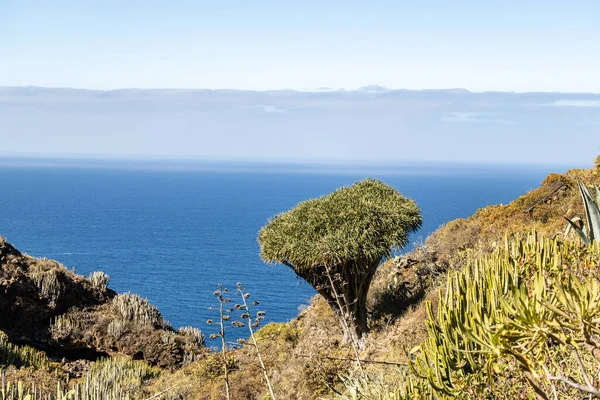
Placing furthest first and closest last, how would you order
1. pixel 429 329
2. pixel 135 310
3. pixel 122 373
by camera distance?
pixel 135 310, pixel 122 373, pixel 429 329

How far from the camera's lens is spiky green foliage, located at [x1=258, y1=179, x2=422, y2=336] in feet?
44.4

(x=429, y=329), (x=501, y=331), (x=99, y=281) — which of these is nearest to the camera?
(x=501, y=331)

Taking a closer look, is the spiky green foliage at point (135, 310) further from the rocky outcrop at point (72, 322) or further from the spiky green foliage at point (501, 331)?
the spiky green foliage at point (501, 331)

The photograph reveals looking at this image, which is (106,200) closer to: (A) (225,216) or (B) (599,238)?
(A) (225,216)

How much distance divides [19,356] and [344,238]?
10.7 meters

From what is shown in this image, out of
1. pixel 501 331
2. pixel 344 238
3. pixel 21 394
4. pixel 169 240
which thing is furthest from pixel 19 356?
pixel 169 240

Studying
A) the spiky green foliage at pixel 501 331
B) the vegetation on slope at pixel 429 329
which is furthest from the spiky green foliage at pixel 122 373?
the spiky green foliage at pixel 501 331

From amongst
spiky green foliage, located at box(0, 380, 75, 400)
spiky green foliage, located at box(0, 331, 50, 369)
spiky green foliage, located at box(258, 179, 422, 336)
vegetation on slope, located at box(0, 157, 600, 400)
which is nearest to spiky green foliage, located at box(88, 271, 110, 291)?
vegetation on slope, located at box(0, 157, 600, 400)

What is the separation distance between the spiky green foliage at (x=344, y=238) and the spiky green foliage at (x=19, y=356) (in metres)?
8.32

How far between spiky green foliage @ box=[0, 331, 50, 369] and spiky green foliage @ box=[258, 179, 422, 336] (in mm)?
8317

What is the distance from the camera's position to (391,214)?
14227mm

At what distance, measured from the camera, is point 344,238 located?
1363 centimetres

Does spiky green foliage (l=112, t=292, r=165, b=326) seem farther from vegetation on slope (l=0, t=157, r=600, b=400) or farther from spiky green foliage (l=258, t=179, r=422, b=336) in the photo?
spiky green foliage (l=258, t=179, r=422, b=336)

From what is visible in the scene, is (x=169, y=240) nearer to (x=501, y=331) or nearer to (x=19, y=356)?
(x=19, y=356)
